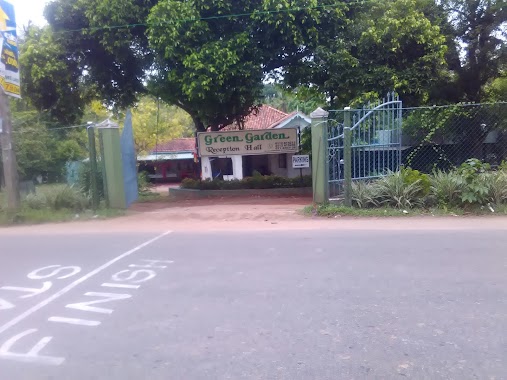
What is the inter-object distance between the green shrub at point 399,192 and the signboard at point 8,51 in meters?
8.23

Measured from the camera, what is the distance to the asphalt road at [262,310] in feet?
11.7

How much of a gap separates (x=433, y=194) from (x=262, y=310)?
6.61 meters

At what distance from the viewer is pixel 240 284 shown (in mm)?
5504

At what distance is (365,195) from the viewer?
10312mm

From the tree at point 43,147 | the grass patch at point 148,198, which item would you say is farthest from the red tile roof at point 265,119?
the tree at point 43,147

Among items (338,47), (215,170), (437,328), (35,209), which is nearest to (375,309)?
(437,328)

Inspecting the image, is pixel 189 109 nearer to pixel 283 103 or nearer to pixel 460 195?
pixel 460 195

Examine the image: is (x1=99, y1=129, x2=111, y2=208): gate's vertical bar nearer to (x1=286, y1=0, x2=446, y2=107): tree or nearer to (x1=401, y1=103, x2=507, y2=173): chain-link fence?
(x1=286, y1=0, x2=446, y2=107): tree

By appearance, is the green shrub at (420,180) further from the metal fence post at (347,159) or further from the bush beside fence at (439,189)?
the metal fence post at (347,159)

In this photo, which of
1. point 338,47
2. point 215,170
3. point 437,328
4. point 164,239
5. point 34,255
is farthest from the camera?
point 215,170

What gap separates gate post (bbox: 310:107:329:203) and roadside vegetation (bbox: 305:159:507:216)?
1.04 ft

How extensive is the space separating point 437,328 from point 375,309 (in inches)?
24.9

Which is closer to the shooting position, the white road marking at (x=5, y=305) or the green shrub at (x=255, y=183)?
the white road marking at (x=5, y=305)

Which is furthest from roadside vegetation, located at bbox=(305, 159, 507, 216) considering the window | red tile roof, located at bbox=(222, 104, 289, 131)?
red tile roof, located at bbox=(222, 104, 289, 131)
